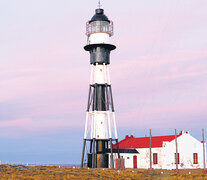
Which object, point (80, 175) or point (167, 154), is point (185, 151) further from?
point (80, 175)

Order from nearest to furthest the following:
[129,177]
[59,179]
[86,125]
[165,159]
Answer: [59,179] → [129,177] → [86,125] → [165,159]

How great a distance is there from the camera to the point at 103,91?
1833 inches

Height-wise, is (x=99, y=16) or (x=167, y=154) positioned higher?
(x=99, y=16)

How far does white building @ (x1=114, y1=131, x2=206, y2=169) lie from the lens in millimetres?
49000

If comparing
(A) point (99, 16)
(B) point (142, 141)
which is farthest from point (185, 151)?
(A) point (99, 16)

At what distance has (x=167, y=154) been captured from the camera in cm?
4875

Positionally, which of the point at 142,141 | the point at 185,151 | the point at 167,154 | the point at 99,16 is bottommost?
the point at 167,154

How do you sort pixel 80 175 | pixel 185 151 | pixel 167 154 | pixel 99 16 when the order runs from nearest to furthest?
1. pixel 80 175
2. pixel 99 16
3. pixel 167 154
4. pixel 185 151

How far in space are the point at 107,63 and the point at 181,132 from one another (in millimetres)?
15378

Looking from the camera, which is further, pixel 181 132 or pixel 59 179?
pixel 181 132

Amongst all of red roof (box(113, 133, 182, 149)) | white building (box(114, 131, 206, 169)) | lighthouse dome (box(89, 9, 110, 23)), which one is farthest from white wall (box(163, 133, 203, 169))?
lighthouse dome (box(89, 9, 110, 23))

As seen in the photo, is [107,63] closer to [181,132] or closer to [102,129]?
[102,129]

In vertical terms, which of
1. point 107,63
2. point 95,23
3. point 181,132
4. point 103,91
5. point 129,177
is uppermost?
point 95,23

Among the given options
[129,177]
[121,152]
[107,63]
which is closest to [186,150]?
[121,152]
